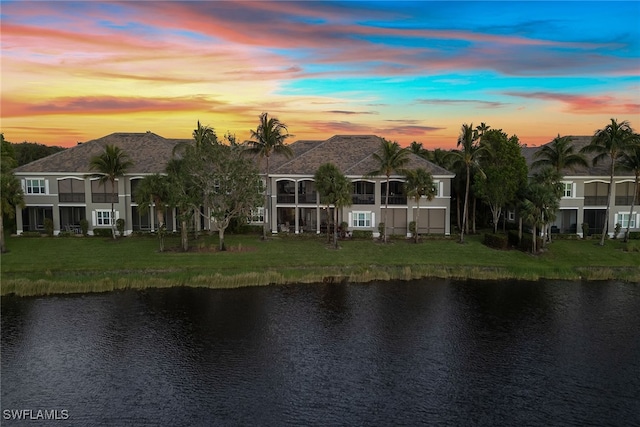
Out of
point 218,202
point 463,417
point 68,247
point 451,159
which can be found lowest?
point 463,417

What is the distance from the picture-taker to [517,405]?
21281mm

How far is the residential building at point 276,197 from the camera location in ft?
178

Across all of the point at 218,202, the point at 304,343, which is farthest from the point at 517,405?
the point at 218,202

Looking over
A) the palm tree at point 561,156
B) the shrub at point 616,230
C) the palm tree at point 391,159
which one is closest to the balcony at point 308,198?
the palm tree at point 391,159

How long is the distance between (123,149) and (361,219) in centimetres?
2760

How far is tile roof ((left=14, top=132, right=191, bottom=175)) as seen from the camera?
5541 cm

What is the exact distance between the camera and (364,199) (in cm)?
5453

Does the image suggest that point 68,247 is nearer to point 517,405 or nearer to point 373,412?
point 373,412

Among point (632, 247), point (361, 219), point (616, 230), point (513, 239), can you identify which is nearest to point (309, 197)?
→ point (361, 219)

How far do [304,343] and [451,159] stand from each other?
39.8 meters

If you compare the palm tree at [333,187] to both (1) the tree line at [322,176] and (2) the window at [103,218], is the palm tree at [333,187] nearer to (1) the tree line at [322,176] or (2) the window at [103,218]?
(1) the tree line at [322,176]

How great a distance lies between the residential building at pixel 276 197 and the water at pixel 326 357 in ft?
60.1

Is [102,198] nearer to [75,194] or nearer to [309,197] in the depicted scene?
[75,194]

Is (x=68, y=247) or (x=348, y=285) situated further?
(x=68, y=247)
